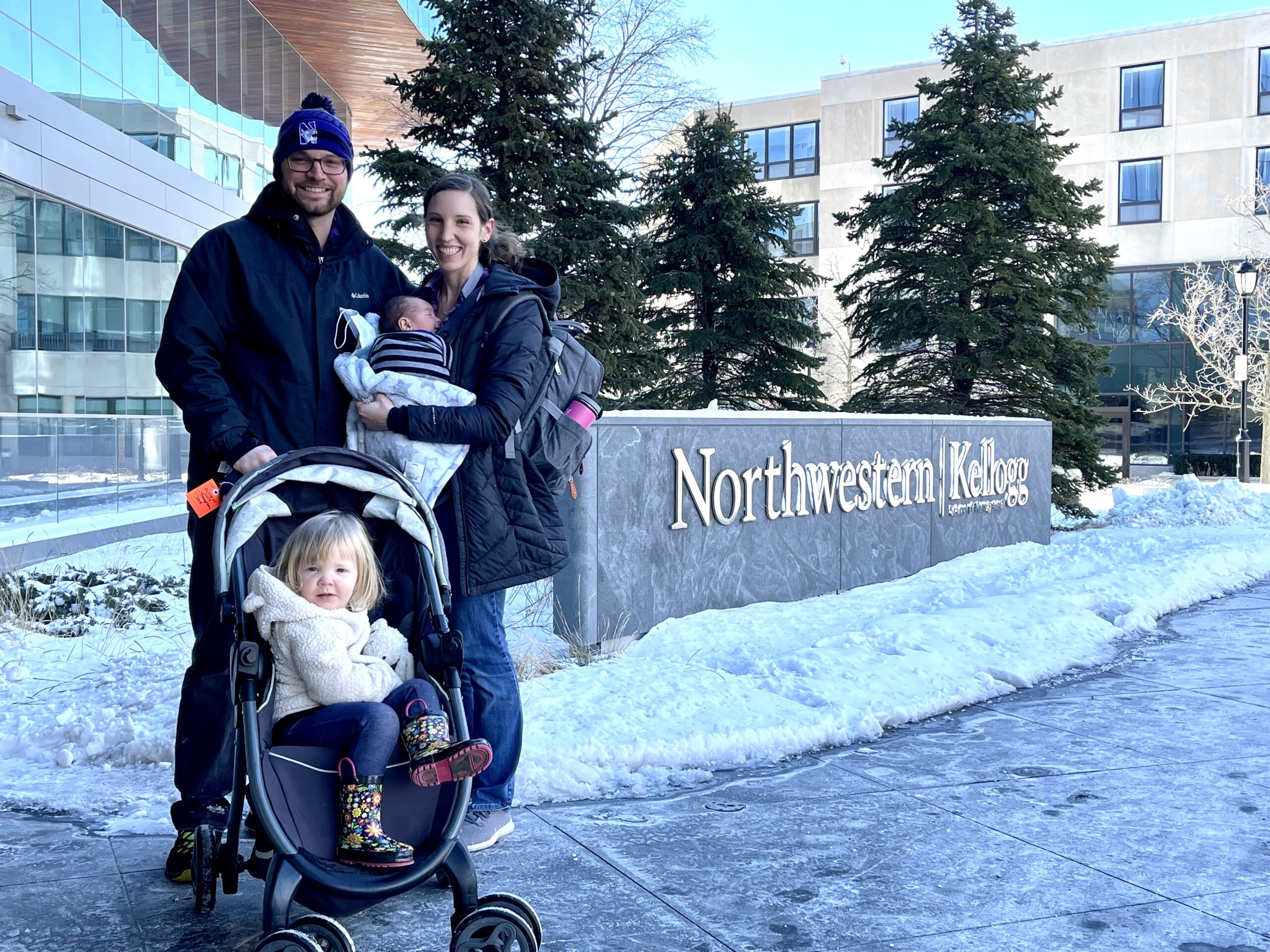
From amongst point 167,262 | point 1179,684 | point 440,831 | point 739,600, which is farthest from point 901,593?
point 167,262

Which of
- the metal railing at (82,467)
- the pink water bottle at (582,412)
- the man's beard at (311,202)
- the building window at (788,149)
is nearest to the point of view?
the man's beard at (311,202)

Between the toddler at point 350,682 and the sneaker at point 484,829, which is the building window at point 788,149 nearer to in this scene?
the sneaker at point 484,829

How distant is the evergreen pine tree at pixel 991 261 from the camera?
57.8 feet

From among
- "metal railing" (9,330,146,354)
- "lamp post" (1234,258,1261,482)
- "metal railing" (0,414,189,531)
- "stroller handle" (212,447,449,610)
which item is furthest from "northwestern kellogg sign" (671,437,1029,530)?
"lamp post" (1234,258,1261,482)

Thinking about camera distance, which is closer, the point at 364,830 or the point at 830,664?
the point at 364,830

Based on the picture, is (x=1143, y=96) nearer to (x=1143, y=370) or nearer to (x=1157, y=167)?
(x=1157, y=167)

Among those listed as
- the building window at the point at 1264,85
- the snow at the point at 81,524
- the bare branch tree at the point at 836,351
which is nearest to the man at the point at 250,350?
the snow at the point at 81,524

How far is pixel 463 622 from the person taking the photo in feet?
12.7

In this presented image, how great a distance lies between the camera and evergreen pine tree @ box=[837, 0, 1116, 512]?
694 inches

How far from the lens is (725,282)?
18984mm

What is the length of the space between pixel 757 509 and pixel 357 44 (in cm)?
1963

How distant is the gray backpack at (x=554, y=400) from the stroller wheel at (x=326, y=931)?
1.54 meters

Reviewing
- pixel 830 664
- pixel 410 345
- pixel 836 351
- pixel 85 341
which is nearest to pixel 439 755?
pixel 410 345

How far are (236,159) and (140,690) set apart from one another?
1842cm
